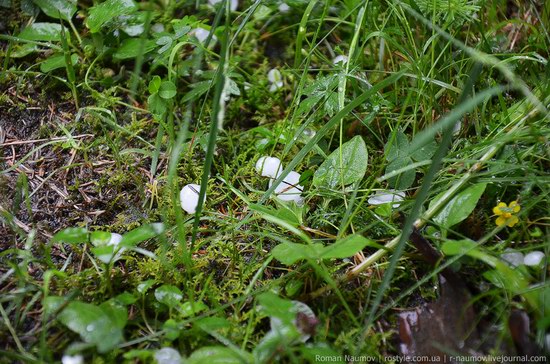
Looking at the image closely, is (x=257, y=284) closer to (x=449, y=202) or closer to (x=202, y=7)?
(x=449, y=202)

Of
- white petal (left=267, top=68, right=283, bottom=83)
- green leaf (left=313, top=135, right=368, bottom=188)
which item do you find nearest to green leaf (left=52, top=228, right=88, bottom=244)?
green leaf (left=313, top=135, right=368, bottom=188)

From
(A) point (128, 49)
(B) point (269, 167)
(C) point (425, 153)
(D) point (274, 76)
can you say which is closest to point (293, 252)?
(B) point (269, 167)

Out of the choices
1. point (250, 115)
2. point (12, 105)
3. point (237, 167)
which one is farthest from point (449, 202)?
point (12, 105)

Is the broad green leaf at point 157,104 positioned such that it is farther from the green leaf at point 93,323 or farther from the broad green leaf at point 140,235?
the green leaf at point 93,323

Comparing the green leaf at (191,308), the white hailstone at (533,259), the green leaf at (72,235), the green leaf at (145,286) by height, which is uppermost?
the white hailstone at (533,259)

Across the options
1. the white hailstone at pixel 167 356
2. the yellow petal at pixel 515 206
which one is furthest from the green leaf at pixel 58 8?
the yellow petal at pixel 515 206

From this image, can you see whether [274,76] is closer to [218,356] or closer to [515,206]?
[515,206]

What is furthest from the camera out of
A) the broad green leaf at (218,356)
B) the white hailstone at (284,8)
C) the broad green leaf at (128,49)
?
the white hailstone at (284,8)
